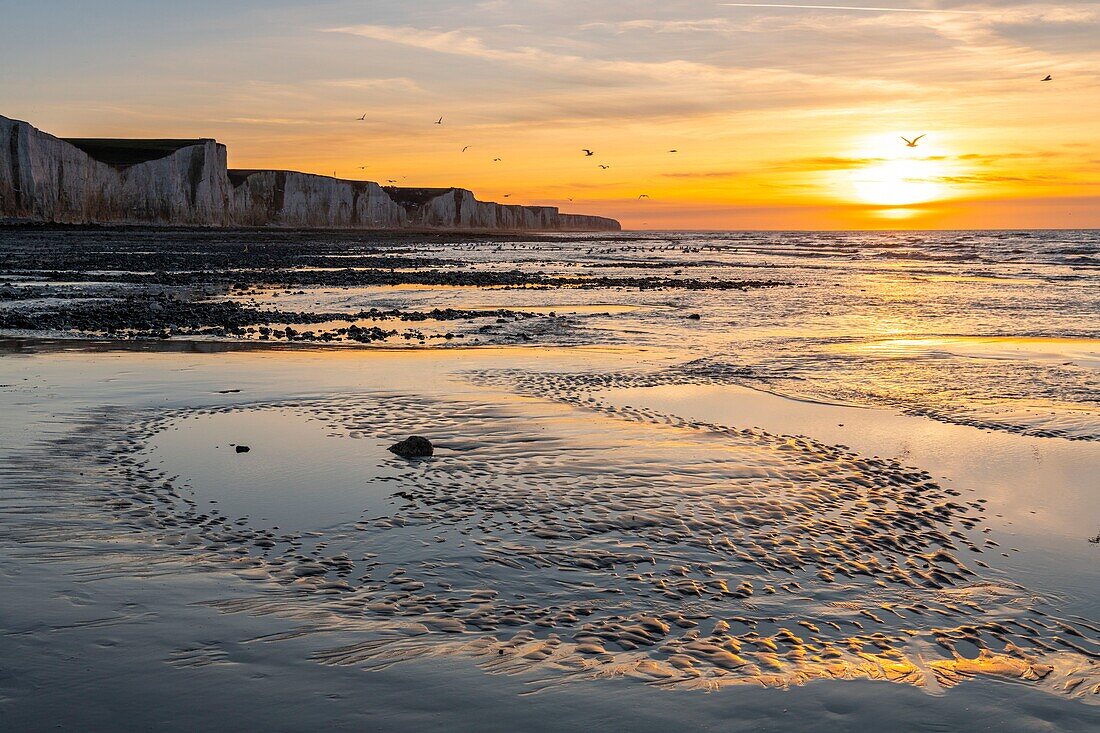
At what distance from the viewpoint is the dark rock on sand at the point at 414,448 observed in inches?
354

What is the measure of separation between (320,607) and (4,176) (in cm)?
10637

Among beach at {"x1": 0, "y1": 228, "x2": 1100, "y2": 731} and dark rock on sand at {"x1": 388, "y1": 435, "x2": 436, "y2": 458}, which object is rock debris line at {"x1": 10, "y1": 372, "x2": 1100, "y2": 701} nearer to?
beach at {"x1": 0, "y1": 228, "x2": 1100, "y2": 731}

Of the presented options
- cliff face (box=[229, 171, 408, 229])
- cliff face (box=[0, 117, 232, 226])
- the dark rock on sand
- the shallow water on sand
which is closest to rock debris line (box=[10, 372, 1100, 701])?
the shallow water on sand

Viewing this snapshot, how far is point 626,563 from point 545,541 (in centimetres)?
70

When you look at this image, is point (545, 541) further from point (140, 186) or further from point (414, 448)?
point (140, 186)

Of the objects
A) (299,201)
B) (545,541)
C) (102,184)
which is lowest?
(545,541)

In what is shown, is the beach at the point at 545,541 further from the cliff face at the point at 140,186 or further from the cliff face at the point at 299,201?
the cliff face at the point at 299,201

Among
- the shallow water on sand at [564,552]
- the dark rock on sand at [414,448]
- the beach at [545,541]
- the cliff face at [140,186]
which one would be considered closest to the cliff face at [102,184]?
the cliff face at [140,186]

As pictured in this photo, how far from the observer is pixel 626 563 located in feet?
20.6

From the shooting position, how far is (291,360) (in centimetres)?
1526

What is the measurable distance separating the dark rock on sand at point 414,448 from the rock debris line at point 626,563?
235 millimetres

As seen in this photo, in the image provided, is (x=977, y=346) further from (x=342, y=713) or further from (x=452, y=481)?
(x=342, y=713)

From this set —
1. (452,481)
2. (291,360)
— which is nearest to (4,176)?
(291,360)

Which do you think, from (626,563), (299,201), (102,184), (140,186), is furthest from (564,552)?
(299,201)
